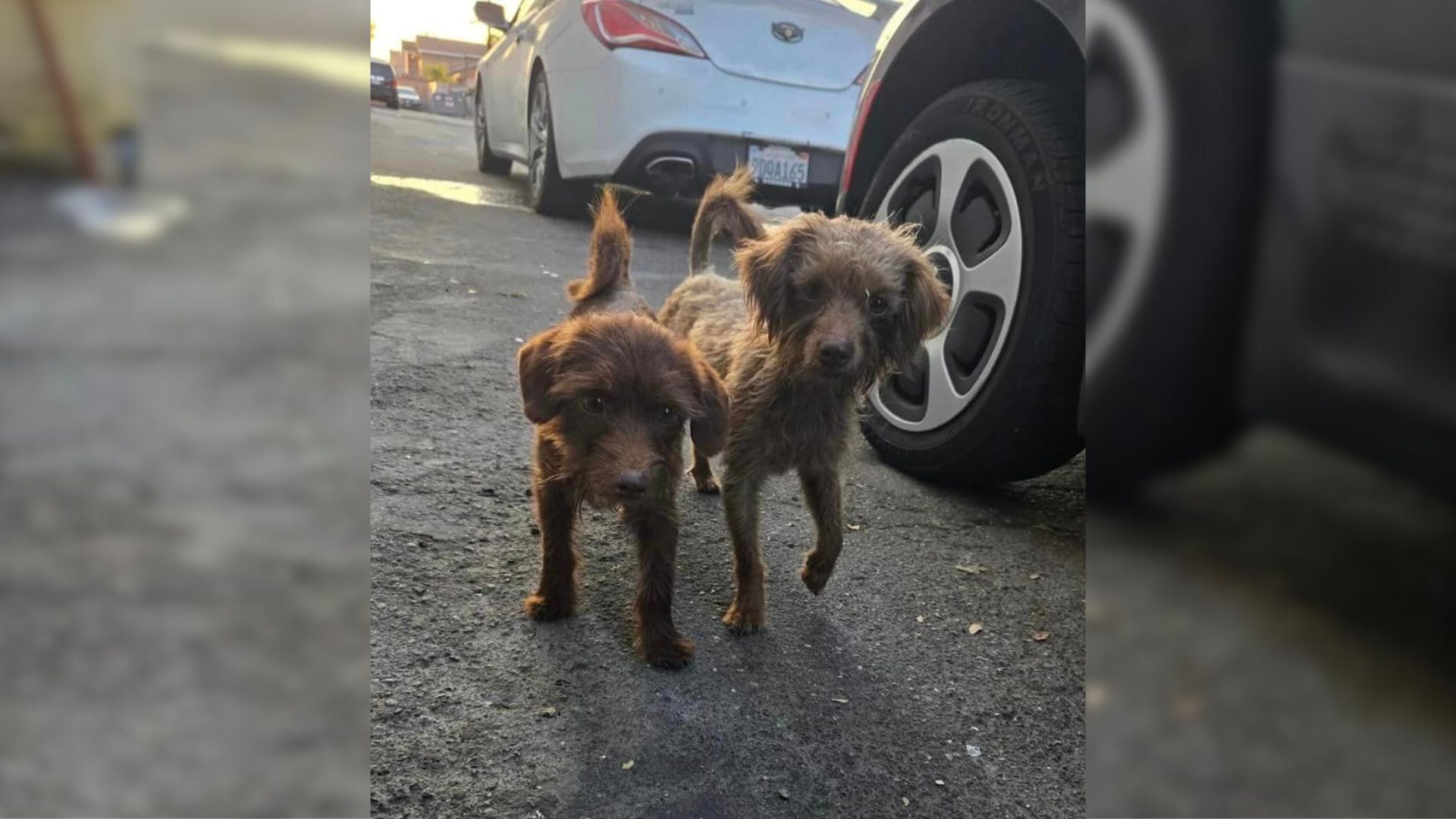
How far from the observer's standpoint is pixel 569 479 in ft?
7.80

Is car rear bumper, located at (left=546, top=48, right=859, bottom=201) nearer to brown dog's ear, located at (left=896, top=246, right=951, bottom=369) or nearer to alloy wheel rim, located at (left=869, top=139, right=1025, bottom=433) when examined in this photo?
alloy wheel rim, located at (left=869, top=139, right=1025, bottom=433)

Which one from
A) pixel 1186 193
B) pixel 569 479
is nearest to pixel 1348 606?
pixel 1186 193

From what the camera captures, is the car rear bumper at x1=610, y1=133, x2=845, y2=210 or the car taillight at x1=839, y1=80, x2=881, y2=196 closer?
the car taillight at x1=839, y1=80, x2=881, y2=196

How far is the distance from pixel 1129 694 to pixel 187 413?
0.56 m

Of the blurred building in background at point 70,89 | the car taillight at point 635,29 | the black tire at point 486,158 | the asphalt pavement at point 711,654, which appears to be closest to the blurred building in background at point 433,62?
the asphalt pavement at point 711,654

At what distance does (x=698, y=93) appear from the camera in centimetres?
446

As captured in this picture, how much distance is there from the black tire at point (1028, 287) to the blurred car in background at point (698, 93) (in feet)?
2.62

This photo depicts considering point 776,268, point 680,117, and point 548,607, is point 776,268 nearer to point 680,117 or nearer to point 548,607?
point 548,607

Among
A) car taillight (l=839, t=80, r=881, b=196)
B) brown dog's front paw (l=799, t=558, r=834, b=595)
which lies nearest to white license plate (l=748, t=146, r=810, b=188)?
car taillight (l=839, t=80, r=881, b=196)

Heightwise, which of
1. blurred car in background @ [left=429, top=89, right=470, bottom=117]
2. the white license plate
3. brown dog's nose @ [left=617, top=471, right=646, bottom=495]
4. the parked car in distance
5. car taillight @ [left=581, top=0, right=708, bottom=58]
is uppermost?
car taillight @ [left=581, top=0, right=708, bottom=58]

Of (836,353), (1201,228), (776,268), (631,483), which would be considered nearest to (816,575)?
(836,353)

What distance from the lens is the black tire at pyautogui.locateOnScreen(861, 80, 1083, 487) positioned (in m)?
2.47

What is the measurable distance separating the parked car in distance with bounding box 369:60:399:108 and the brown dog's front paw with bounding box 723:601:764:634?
5.35ft

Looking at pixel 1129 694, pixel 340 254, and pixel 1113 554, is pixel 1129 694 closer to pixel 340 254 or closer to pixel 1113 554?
pixel 1113 554
